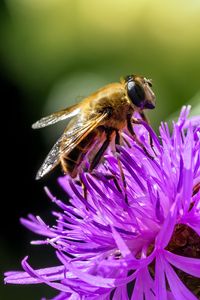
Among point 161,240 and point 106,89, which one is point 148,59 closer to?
point 106,89

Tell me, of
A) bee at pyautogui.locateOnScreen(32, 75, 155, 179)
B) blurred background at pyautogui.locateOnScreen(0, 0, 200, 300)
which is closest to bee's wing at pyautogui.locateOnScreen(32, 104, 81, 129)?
bee at pyautogui.locateOnScreen(32, 75, 155, 179)

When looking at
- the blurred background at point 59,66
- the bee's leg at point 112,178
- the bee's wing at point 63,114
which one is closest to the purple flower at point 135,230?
the bee's leg at point 112,178

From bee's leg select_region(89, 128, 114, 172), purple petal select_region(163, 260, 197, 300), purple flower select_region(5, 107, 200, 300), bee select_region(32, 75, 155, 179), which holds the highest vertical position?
bee select_region(32, 75, 155, 179)

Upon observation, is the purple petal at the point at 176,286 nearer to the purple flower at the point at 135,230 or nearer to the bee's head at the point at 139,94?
the purple flower at the point at 135,230

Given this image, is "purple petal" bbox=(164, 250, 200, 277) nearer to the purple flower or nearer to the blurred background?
the purple flower

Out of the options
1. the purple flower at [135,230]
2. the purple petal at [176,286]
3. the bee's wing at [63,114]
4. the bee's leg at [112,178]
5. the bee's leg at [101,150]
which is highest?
the bee's wing at [63,114]
